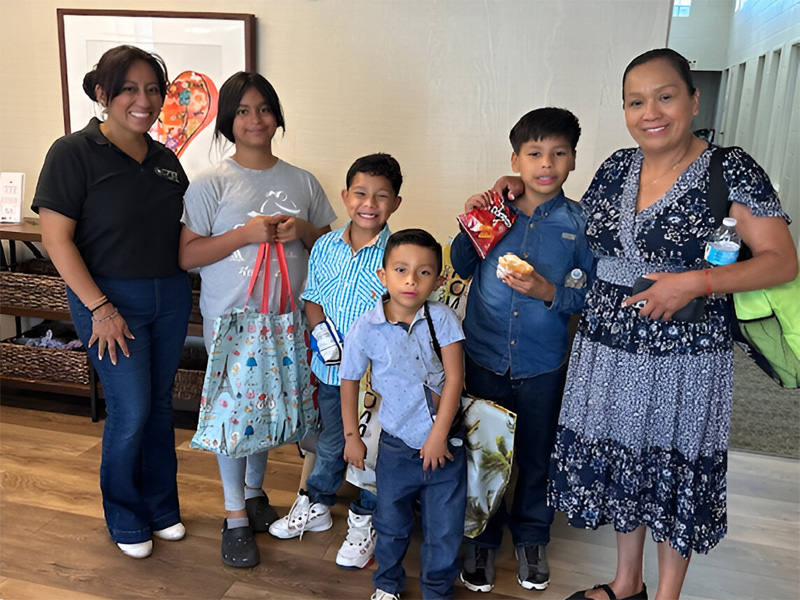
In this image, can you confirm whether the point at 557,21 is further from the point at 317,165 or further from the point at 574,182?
the point at 317,165

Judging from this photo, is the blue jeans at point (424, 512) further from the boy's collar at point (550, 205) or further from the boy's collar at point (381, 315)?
the boy's collar at point (550, 205)

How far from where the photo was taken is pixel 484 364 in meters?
2.02

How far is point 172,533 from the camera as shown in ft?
7.38

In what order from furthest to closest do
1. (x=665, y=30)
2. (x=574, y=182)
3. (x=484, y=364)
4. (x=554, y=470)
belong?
(x=574, y=182)
(x=665, y=30)
(x=484, y=364)
(x=554, y=470)

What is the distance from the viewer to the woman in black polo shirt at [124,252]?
190cm

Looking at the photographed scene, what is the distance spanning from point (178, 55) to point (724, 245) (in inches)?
101

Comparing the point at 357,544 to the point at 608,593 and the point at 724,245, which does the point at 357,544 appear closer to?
the point at 608,593

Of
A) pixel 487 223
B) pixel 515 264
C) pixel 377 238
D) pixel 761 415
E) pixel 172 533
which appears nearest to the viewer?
pixel 515 264

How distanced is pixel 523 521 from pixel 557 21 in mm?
1957

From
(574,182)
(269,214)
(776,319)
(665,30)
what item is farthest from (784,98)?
(269,214)

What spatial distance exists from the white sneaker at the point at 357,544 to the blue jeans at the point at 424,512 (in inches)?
6.7

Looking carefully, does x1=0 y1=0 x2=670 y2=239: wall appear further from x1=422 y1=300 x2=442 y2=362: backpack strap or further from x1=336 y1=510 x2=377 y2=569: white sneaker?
x1=336 y1=510 x2=377 y2=569: white sneaker

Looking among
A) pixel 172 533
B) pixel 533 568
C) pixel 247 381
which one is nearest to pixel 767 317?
pixel 533 568

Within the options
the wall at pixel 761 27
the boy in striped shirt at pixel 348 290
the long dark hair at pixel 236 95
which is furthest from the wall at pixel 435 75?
the long dark hair at pixel 236 95
